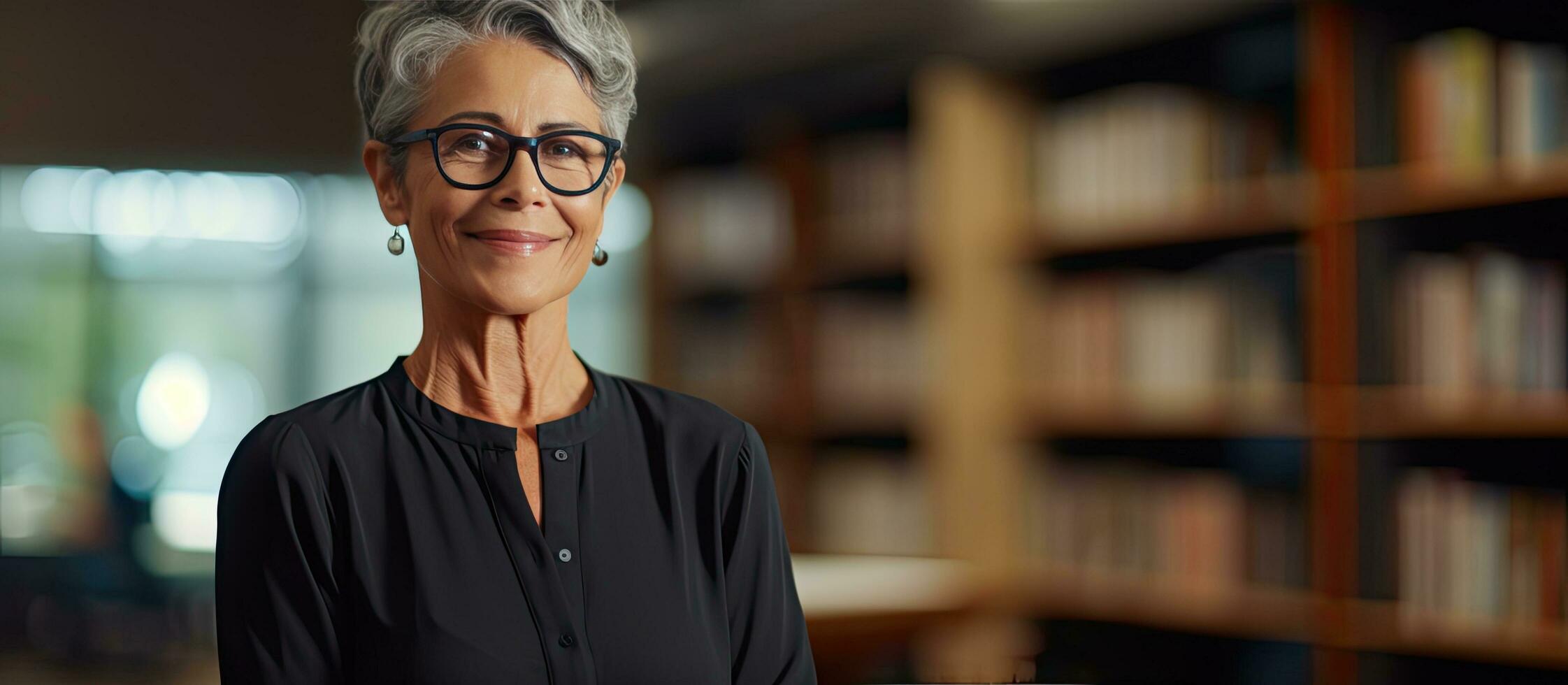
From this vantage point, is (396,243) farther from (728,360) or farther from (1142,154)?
(728,360)

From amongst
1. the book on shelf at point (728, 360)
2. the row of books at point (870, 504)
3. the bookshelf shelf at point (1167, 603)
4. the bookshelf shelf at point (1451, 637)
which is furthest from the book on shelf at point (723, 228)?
the bookshelf shelf at point (1451, 637)

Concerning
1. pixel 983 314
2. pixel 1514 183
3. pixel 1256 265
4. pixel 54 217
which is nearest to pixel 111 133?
pixel 54 217

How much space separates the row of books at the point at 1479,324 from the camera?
262 cm

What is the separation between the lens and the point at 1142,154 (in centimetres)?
349

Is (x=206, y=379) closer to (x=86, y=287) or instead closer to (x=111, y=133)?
(x=86, y=287)

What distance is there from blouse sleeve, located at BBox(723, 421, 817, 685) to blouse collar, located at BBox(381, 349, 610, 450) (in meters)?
0.11

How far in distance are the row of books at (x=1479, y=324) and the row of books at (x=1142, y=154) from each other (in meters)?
0.53

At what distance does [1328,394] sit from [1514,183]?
0.60 m

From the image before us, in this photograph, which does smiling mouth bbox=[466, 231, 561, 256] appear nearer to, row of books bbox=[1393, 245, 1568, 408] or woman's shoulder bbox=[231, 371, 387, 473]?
woman's shoulder bbox=[231, 371, 387, 473]

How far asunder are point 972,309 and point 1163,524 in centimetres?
88

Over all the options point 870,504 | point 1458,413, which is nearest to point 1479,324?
point 1458,413

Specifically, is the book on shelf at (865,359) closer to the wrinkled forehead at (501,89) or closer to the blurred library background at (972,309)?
the blurred library background at (972,309)

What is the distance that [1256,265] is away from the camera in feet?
10.4

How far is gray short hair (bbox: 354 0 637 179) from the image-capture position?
0.81 m
